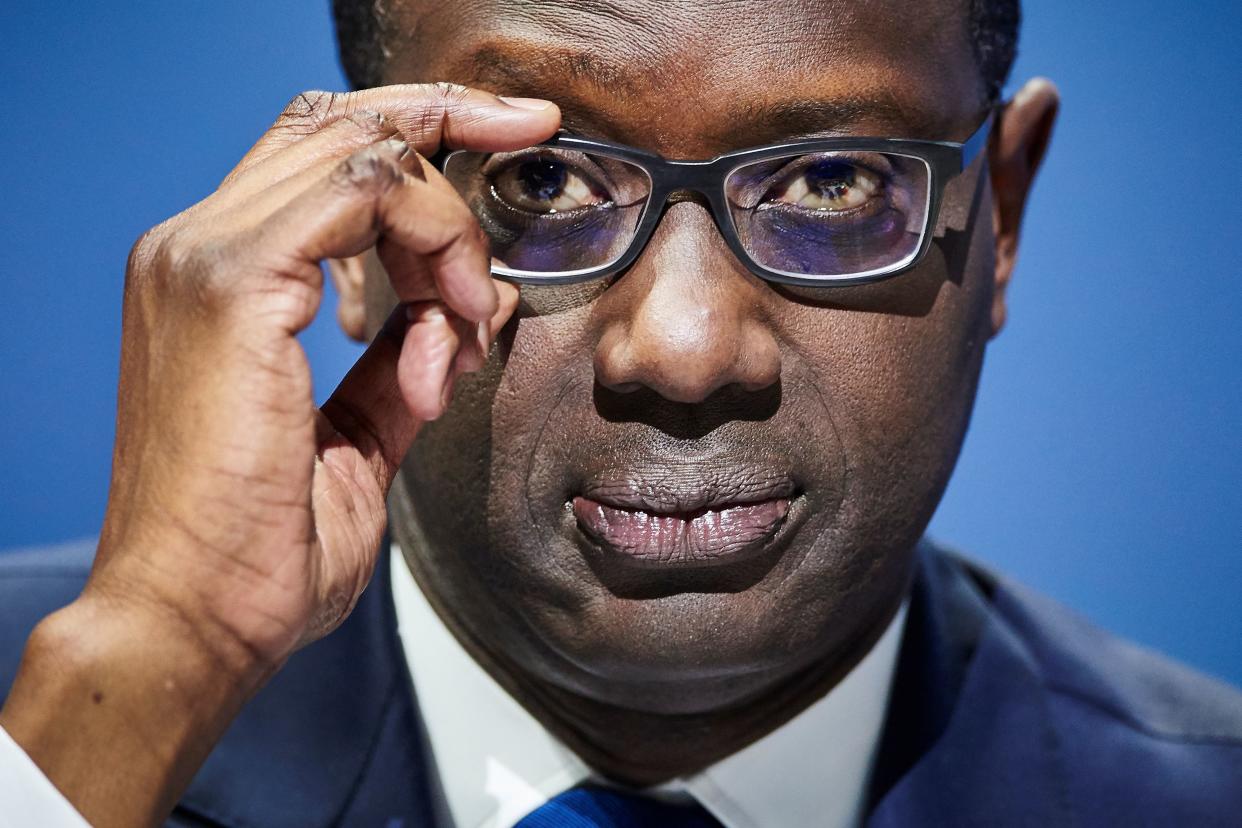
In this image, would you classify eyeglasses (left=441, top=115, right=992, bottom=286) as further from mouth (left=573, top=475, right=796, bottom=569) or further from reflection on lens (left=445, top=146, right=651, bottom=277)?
mouth (left=573, top=475, right=796, bottom=569)

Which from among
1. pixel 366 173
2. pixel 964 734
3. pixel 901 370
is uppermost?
pixel 366 173

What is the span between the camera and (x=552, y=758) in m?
1.55

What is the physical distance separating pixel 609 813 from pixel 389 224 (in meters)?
0.74

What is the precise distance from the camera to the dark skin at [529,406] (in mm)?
1065

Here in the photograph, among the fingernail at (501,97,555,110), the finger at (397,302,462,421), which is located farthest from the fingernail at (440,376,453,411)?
the fingernail at (501,97,555,110)

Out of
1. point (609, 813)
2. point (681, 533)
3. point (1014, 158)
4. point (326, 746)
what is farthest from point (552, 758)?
point (1014, 158)

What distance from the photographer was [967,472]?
249cm

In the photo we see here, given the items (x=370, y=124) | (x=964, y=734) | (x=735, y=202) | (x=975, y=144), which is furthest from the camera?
(x=964, y=734)

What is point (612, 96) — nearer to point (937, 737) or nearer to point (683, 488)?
point (683, 488)

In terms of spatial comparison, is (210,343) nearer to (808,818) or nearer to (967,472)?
(808,818)

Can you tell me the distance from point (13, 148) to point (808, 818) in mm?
1436

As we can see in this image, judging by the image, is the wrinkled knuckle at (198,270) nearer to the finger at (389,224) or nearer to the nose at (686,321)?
the finger at (389,224)

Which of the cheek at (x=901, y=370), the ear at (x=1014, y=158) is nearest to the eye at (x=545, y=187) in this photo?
the cheek at (x=901, y=370)

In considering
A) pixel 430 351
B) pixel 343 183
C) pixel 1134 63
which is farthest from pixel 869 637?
pixel 1134 63
